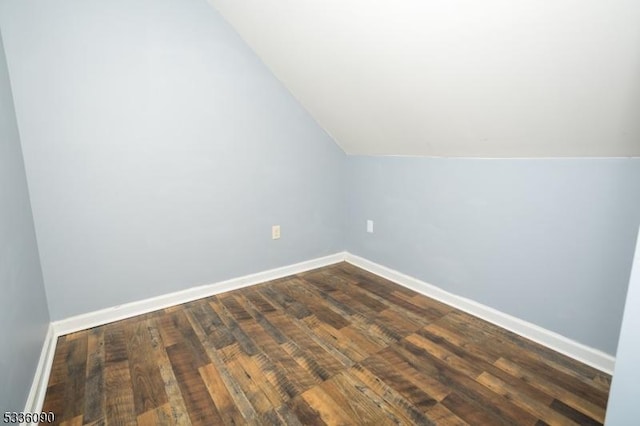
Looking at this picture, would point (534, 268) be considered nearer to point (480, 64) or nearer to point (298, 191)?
point (480, 64)


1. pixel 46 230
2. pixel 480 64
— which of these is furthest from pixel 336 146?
pixel 46 230

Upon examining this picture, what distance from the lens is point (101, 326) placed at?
1.91 m

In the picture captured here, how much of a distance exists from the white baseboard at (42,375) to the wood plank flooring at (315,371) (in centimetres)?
3

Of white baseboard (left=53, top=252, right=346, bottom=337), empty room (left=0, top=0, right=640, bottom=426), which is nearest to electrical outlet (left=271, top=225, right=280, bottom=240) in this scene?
empty room (left=0, top=0, right=640, bottom=426)

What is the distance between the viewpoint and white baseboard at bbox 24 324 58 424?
1.26 meters

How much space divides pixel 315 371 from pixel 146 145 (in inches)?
64.1

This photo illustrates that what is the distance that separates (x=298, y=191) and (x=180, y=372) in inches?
60.6

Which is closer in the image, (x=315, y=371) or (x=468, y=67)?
(x=468, y=67)

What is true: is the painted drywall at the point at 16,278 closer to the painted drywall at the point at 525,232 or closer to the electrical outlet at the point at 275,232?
the electrical outlet at the point at 275,232

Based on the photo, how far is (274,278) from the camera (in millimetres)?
2564

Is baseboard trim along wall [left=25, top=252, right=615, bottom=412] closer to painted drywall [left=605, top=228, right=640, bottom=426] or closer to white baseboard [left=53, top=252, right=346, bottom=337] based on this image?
white baseboard [left=53, top=252, right=346, bottom=337]

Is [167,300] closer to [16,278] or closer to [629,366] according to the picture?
[16,278]

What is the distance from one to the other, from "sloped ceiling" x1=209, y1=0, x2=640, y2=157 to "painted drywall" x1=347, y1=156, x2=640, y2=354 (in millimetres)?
116

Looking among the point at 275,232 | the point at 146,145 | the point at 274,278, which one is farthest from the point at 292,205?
the point at 146,145
